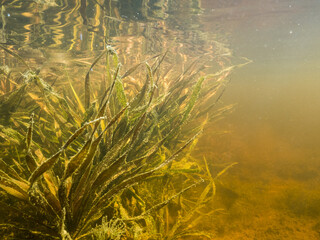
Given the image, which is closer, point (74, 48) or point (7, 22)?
point (7, 22)

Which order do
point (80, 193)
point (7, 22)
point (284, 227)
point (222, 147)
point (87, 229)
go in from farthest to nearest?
1. point (7, 22)
2. point (222, 147)
3. point (284, 227)
4. point (87, 229)
5. point (80, 193)

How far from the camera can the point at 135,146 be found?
1.64 metres

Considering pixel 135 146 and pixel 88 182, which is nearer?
pixel 88 182

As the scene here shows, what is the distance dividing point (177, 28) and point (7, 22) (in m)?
8.07

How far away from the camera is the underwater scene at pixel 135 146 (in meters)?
1.02

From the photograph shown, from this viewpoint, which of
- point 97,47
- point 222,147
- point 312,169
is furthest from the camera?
point 97,47

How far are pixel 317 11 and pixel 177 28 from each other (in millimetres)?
11542

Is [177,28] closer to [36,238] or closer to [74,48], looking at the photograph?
[74,48]

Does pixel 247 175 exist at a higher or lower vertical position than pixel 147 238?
lower

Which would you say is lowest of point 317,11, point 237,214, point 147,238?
point 237,214

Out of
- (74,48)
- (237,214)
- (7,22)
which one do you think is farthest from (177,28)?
(237,214)

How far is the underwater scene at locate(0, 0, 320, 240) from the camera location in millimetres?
1024

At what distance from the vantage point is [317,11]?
47.1 feet

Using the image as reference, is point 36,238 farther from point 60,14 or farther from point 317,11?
point 317,11
